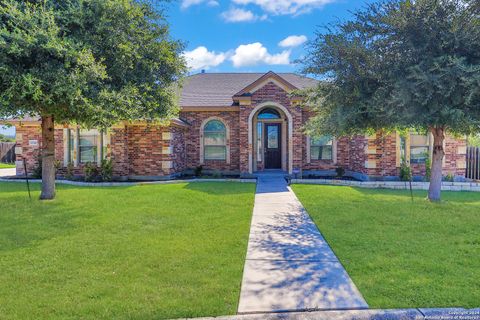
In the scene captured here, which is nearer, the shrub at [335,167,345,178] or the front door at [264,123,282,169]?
the shrub at [335,167,345,178]

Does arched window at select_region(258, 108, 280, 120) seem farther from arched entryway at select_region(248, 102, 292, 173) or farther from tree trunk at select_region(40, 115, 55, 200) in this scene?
tree trunk at select_region(40, 115, 55, 200)

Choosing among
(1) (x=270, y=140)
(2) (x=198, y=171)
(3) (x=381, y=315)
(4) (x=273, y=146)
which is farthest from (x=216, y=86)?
(3) (x=381, y=315)

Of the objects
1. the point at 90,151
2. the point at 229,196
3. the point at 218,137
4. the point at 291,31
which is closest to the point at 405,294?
the point at 229,196

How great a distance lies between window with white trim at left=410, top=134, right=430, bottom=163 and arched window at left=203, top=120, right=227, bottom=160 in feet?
27.1

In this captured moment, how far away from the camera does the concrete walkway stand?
351 cm

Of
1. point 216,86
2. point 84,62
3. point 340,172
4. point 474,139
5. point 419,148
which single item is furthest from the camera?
point 216,86

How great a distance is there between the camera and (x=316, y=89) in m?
9.43

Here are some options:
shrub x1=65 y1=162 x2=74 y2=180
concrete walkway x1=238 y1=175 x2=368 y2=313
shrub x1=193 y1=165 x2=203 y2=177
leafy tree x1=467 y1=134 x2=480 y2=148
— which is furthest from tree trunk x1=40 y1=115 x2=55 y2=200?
leafy tree x1=467 y1=134 x2=480 y2=148

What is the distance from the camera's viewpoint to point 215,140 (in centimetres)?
→ 1588

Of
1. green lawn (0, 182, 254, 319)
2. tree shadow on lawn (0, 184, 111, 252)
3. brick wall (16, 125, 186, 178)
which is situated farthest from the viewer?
brick wall (16, 125, 186, 178)

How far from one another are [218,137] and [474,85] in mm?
10882

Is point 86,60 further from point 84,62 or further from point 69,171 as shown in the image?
point 69,171

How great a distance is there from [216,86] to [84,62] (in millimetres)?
11456

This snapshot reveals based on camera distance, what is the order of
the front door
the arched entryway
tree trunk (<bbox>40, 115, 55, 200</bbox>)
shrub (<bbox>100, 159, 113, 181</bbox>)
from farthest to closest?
1. the front door
2. the arched entryway
3. shrub (<bbox>100, 159, 113, 181</bbox>)
4. tree trunk (<bbox>40, 115, 55, 200</bbox>)
